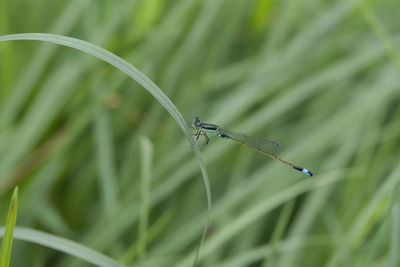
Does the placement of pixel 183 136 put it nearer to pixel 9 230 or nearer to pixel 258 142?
pixel 258 142

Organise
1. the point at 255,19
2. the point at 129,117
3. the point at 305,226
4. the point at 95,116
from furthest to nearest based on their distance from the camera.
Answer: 1. the point at 255,19
2. the point at 129,117
3. the point at 95,116
4. the point at 305,226

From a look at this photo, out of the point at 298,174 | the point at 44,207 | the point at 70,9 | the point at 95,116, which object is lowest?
the point at 298,174

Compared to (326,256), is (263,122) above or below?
above

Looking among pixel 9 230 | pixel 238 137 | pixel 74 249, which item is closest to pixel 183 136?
pixel 238 137

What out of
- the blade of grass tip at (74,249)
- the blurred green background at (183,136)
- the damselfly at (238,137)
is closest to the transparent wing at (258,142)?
the damselfly at (238,137)

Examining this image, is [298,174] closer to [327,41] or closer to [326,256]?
[326,256]

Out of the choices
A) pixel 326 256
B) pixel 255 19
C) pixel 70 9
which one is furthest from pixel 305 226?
pixel 70 9

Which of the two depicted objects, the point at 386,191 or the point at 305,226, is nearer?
the point at 386,191
